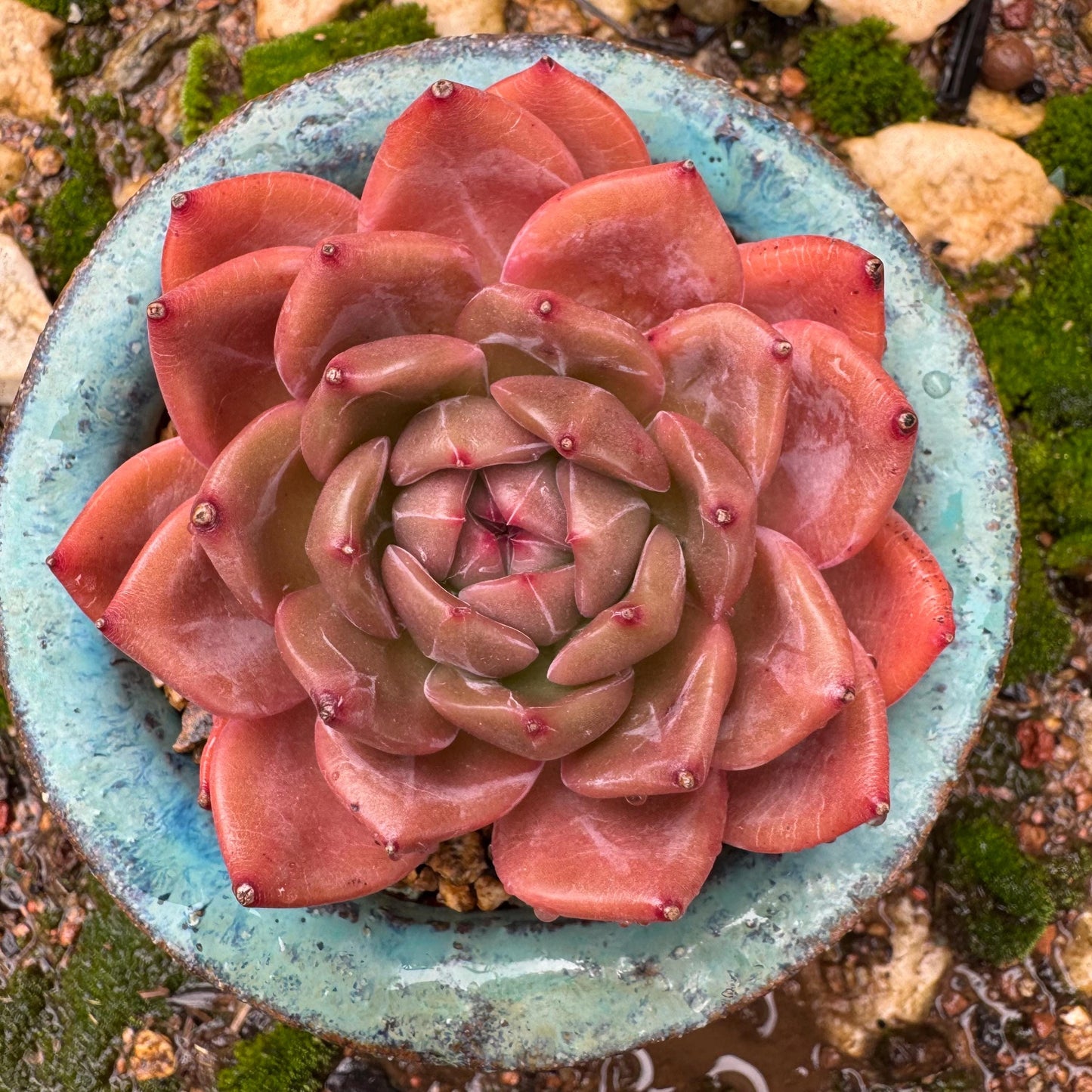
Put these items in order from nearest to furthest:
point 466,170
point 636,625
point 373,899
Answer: point 636,625, point 466,170, point 373,899

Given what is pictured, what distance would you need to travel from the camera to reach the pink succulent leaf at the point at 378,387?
76 cm

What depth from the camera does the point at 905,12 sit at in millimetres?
1529

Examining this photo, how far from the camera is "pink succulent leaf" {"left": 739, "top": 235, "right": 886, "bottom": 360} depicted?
0.85 metres

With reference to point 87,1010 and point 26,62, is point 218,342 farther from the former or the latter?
point 87,1010

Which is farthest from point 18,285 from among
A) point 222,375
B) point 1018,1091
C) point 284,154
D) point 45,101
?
point 1018,1091

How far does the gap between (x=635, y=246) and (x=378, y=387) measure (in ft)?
0.77

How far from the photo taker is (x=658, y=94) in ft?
3.43

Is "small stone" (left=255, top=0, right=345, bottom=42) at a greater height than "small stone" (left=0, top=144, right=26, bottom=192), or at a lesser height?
greater

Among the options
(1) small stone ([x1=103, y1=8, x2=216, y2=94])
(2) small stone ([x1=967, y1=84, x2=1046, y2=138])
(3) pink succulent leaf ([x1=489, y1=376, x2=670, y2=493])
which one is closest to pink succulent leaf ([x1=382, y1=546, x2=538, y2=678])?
(3) pink succulent leaf ([x1=489, y1=376, x2=670, y2=493])

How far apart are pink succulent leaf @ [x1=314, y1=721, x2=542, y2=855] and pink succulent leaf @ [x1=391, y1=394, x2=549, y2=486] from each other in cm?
22

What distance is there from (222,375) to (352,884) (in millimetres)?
429

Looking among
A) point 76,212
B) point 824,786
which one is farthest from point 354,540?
point 76,212

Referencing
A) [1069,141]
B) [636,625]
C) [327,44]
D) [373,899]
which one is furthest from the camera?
[1069,141]

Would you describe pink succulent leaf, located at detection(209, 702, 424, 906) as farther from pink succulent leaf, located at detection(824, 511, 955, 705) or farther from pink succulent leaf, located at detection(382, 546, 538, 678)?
pink succulent leaf, located at detection(824, 511, 955, 705)
